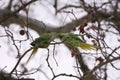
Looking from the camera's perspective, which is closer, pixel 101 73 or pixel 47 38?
pixel 47 38

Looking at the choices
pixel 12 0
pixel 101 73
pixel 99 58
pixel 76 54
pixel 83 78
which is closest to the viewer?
pixel 83 78

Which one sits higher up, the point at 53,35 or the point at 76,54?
the point at 53,35

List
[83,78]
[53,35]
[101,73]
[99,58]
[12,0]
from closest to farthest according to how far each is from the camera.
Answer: [53,35], [83,78], [99,58], [101,73], [12,0]

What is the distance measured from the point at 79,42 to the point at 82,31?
1.50 feet

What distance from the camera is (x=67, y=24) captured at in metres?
5.29

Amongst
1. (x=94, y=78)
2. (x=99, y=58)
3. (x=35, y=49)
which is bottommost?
(x=94, y=78)

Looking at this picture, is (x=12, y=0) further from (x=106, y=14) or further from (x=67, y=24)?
(x=106, y=14)

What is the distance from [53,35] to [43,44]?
0.25ft

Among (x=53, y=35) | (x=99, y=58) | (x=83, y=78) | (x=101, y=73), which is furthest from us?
(x=101, y=73)

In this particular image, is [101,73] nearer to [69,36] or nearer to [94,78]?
[94,78]

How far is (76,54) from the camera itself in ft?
6.45

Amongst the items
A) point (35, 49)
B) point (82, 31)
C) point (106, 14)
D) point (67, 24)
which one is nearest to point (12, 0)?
point (67, 24)

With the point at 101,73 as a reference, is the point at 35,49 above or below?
above

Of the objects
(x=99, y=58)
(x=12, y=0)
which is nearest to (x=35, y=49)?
(x=99, y=58)
